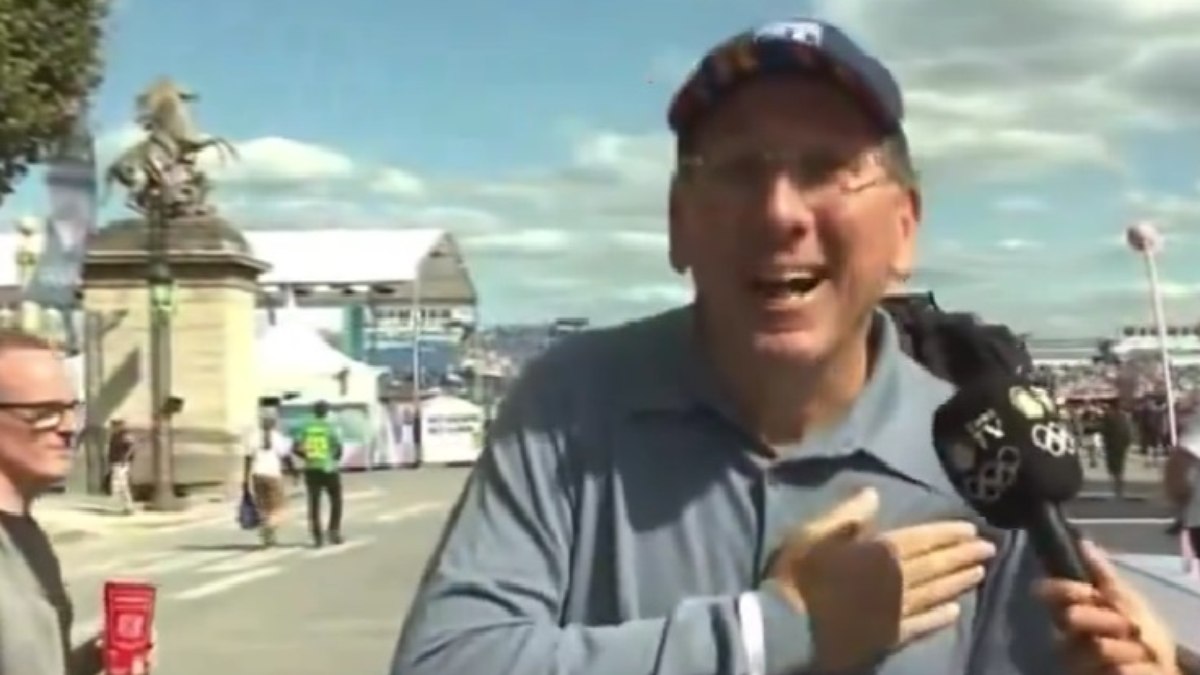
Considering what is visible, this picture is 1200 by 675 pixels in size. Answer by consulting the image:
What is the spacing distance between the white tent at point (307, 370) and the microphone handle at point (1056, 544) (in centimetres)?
4459

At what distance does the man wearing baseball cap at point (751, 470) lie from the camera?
6.52 feet

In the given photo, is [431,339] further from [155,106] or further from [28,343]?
[28,343]

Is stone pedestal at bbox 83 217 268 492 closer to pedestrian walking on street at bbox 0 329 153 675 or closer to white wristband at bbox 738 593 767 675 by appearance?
pedestrian walking on street at bbox 0 329 153 675

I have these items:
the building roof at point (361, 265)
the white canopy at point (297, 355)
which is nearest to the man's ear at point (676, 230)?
the white canopy at point (297, 355)

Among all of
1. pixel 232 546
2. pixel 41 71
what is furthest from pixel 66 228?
pixel 41 71

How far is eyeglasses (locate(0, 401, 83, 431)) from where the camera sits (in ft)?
15.8

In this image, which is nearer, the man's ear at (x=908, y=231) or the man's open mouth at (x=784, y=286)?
the man's open mouth at (x=784, y=286)

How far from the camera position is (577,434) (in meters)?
2.15

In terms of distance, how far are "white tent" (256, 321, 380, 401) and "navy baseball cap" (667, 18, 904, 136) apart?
44.4 metres

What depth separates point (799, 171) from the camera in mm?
2088

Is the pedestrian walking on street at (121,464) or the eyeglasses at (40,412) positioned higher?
the eyeglasses at (40,412)

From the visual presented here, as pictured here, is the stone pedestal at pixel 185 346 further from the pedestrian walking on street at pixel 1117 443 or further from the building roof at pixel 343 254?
the building roof at pixel 343 254

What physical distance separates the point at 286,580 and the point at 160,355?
12.3 meters

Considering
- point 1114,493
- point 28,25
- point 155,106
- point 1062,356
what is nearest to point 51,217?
point 155,106
